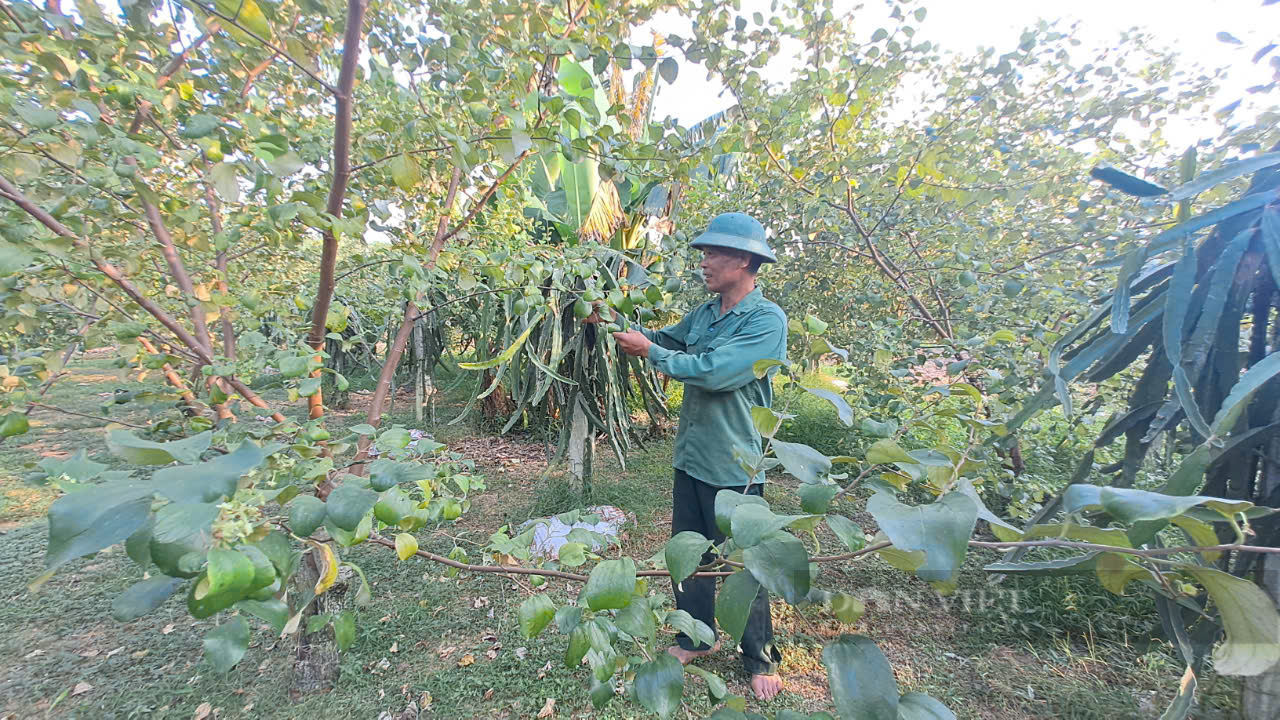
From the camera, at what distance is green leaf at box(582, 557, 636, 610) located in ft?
1.62

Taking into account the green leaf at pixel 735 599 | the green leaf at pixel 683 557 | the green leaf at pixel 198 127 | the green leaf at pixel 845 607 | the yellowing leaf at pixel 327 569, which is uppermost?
the green leaf at pixel 198 127

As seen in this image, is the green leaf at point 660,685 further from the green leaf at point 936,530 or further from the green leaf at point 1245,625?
the green leaf at point 1245,625

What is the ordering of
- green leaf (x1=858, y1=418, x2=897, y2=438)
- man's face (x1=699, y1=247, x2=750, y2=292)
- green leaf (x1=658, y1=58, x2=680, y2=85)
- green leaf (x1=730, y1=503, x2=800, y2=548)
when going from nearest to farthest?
green leaf (x1=730, y1=503, x2=800, y2=548) < green leaf (x1=858, y1=418, x2=897, y2=438) < green leaf (x1=658, y1=58, x2=680, y2=85) < man's face (x1=699, y1=247, x2=750, y2=292)

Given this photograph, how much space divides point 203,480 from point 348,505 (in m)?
0.13

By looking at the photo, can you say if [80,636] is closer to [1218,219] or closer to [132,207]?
[132,207]

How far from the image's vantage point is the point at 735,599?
0.46 meters

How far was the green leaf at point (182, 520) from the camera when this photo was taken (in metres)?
0.34

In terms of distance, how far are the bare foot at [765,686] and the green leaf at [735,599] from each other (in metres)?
1.73

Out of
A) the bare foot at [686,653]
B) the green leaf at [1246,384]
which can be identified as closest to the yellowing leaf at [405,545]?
the green leaf at [1246,384]

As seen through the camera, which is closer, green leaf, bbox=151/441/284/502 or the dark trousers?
green leaf, bbox=151/441/284/502

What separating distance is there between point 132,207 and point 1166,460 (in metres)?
2.45

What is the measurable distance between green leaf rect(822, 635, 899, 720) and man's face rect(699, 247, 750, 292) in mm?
1493

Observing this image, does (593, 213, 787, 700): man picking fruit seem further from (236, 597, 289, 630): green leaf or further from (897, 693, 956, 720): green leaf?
(236, 597, 289, 630): green leaf

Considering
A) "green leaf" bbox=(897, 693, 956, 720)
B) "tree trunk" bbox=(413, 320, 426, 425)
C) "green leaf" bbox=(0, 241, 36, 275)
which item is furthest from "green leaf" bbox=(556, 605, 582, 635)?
"tree trunk" bbox=(413, 320, 426, 425)
